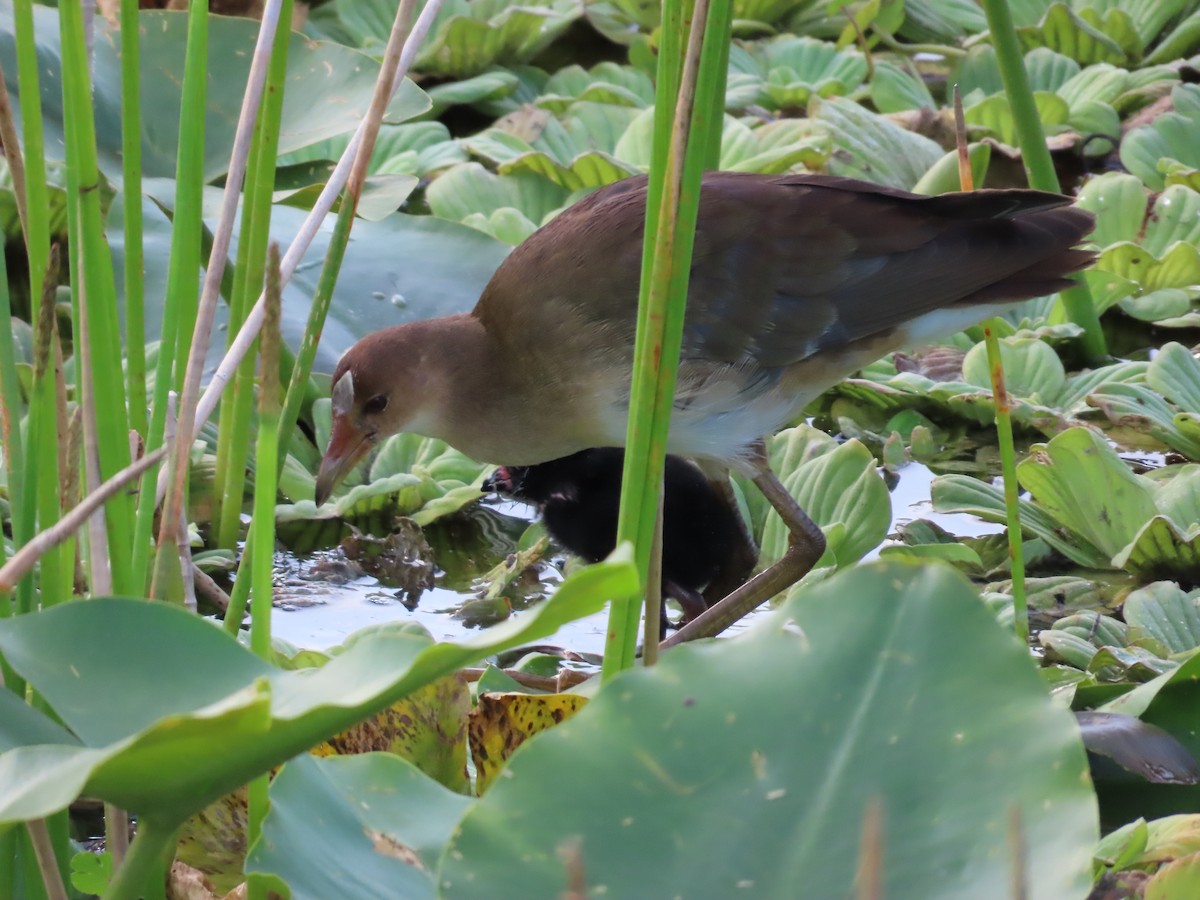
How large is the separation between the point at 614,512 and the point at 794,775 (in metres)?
1.54

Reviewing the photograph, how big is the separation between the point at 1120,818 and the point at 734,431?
3.11 ft

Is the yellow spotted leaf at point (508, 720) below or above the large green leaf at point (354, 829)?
below

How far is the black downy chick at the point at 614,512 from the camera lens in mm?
2357

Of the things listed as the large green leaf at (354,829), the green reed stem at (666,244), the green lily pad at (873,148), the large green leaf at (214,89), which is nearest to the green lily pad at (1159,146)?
the green lily pad at (873,148)

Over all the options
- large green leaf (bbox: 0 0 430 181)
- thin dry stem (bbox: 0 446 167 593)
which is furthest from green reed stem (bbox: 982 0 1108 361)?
thin dry stem (bbox: 0 446 167 593)

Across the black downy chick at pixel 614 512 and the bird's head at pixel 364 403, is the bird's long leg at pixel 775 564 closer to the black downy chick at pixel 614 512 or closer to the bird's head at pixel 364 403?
the black downy chick at pixel 614 512

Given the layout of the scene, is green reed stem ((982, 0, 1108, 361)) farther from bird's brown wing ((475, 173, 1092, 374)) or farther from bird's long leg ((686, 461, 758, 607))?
bird's long leg ((686, 461, 758, 607))

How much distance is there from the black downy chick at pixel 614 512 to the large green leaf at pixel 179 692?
57.0 inches

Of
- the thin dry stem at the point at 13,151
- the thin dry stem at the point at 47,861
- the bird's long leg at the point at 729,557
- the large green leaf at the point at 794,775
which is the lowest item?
the bird's long leg at the point at 729,557

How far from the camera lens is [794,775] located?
83cm

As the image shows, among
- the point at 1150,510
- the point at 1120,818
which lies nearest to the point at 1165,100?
the point at 1150,510

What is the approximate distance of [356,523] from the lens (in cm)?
250

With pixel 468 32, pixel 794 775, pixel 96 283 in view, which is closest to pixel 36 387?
pixel 96 283

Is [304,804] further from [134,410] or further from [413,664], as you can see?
[134,410]
